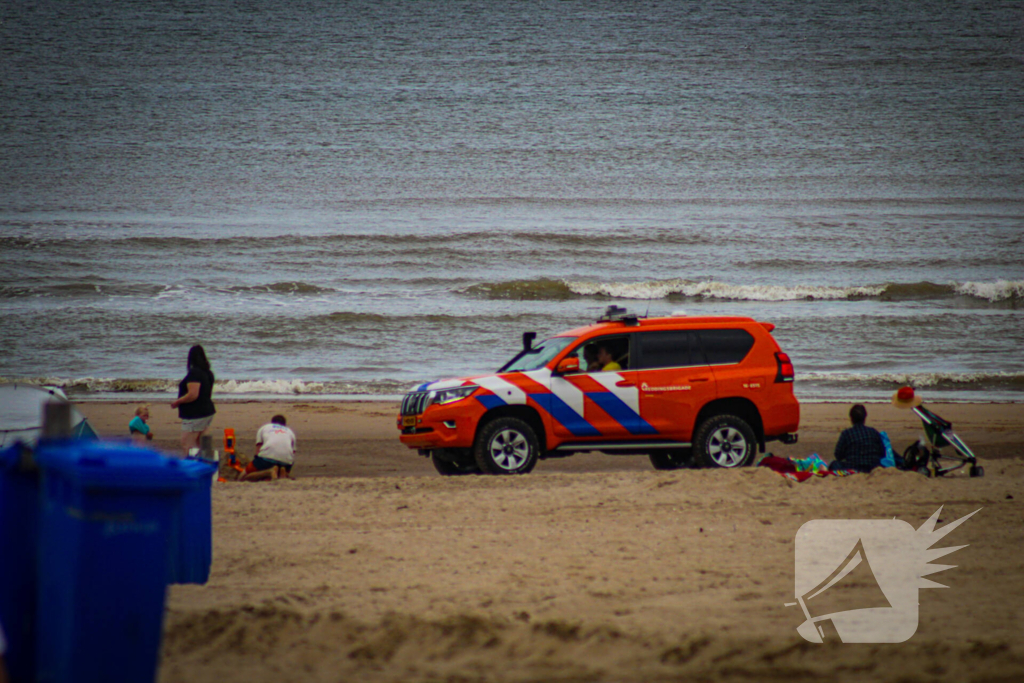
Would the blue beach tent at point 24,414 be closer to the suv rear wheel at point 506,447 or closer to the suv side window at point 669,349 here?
the suv rear wheel at point 506,447

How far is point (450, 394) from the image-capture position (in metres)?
9.68

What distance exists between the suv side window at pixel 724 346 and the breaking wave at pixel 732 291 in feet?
64.9

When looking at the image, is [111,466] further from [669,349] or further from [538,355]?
[669,349]

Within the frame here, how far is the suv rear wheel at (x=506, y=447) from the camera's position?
31.5 feet

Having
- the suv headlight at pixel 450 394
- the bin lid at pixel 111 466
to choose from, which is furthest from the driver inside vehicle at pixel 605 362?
the bin lid at pixel 111 466

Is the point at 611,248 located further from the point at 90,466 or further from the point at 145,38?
the point at 145,38

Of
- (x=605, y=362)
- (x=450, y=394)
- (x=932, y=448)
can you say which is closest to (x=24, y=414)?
(x=450, y=394)

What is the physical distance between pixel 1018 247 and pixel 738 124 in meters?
22.0

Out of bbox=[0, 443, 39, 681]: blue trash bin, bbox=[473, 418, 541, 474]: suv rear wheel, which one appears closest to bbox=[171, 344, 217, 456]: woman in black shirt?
bbox=[473, 418, 541, 474]: suv rear wheel

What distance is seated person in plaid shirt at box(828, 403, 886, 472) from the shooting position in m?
9.01

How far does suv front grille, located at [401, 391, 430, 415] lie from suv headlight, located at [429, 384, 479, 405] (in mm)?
106

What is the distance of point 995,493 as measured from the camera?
774 cm

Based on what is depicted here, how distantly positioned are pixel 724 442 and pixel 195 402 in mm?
6374

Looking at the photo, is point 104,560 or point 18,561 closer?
point 104,560
